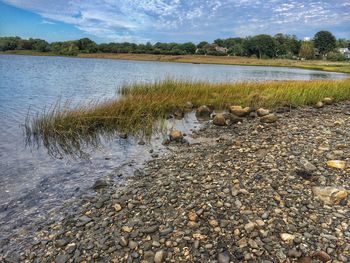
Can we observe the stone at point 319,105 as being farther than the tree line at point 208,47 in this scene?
No

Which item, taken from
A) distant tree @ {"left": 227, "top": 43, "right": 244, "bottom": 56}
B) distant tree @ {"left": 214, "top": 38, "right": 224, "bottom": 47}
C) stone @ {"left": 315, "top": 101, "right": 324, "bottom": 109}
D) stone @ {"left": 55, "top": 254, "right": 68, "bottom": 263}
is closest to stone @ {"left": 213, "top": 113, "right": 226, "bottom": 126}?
stone @ {"left": 315, "top": 101, "right": 324, "bottom": 109}

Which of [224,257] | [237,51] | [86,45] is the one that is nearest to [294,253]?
[224,257]

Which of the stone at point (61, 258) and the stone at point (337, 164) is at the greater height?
the stone at point (337, 164)

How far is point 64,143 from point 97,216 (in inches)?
224

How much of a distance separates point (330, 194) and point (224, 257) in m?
2.79

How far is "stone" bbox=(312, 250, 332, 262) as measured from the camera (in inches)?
157

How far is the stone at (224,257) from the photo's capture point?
4043 mm

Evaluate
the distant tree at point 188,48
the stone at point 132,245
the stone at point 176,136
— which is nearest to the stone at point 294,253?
the stone at point 132,245

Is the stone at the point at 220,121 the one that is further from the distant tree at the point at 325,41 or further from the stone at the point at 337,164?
the distant tree at the point at 325,41

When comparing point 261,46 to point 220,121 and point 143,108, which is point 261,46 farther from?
point 143,108

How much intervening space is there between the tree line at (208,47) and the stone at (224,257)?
122 meters

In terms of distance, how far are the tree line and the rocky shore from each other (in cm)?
11854

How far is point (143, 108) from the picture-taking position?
1390cm

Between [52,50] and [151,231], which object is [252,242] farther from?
[52,50]
